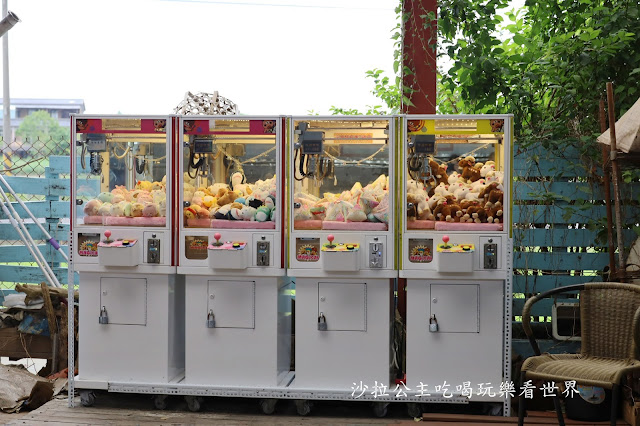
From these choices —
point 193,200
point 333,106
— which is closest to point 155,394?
point 193,200

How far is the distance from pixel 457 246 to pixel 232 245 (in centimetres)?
136

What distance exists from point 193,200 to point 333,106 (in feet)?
11.2

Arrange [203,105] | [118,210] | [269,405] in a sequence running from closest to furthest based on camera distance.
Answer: [269,405] < [118,210] < [203,105]

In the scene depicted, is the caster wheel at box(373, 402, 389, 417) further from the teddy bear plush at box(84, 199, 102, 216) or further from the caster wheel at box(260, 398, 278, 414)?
the teddy bear plush at box(84, 199, 102, 216)

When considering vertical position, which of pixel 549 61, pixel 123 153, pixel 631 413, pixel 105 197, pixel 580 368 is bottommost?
pixel 631 413

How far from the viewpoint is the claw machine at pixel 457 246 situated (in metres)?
4.37

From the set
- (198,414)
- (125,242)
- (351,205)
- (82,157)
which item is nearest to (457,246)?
(351,205)

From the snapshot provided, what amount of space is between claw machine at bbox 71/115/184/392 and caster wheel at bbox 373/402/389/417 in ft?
4.33

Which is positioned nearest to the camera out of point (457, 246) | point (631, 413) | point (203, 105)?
point (631, 413)

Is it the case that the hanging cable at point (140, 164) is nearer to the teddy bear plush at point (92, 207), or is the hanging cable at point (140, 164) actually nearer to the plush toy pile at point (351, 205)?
the teddy bear plush at point (92, 207)

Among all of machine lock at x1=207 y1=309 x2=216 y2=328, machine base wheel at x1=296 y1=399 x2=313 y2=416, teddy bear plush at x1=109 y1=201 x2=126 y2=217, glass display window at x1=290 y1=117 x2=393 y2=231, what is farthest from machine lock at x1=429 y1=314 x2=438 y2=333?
teddy bear plush at x1=109 y1=201 x2=126 y2=217

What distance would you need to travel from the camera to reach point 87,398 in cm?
470

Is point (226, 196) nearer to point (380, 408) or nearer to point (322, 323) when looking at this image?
point (322, 323)

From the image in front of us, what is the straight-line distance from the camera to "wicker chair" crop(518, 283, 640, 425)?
3357 mm
